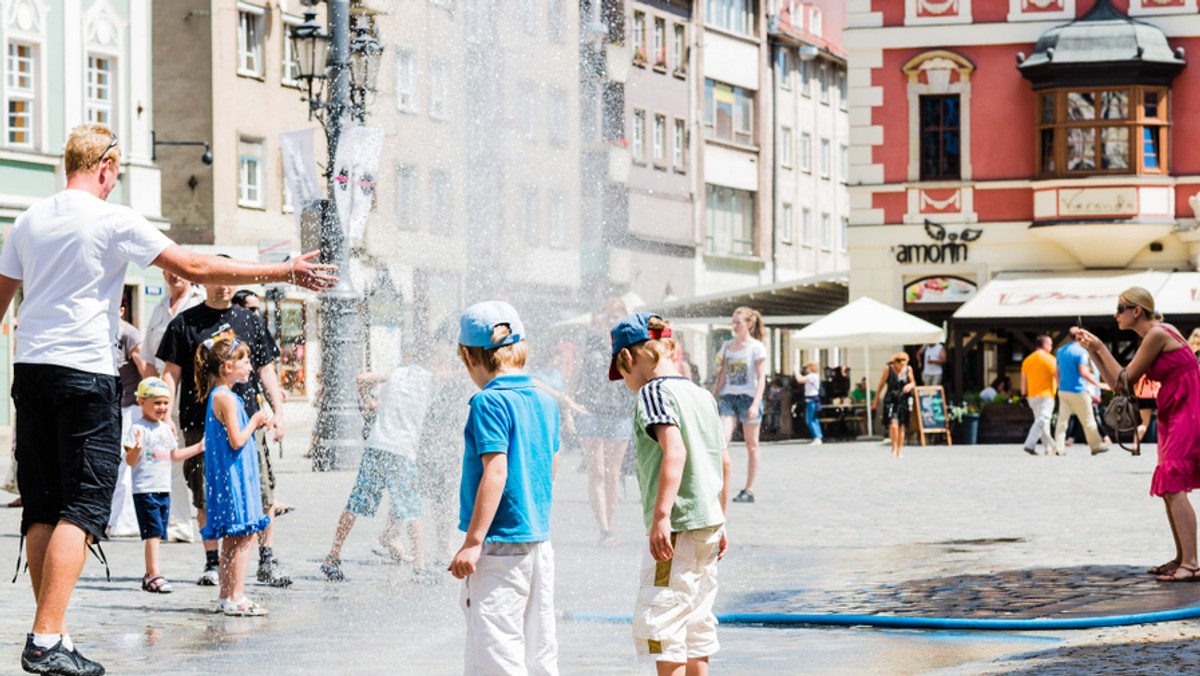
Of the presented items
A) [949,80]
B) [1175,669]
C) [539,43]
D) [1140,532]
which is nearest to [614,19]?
[949,80]

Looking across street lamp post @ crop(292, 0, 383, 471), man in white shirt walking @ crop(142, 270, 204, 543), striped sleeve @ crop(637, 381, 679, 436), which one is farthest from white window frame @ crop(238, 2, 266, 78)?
striped sleeve @ crop(637, 381, 679, 436)

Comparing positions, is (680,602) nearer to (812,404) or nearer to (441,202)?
(441,202)

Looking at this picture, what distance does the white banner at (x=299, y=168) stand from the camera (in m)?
25.8

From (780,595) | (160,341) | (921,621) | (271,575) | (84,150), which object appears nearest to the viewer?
(84,150)

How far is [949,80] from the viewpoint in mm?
39844

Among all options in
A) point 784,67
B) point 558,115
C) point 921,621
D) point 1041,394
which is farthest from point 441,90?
point 784,67

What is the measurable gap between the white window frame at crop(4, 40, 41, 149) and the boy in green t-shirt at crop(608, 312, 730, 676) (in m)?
31.4

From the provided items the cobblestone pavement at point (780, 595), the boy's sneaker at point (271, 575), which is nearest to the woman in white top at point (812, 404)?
the cobblestone pavement at point (780, 595)

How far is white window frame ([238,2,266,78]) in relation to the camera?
48.7 metres

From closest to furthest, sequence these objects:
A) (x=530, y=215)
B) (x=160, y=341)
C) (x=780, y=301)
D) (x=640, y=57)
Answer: (x=160, y=341) → (x=530, y=215) → (x=780, y=301) → (x=640, y=57)

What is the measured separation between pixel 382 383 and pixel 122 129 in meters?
29.2

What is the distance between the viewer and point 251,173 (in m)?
49.6

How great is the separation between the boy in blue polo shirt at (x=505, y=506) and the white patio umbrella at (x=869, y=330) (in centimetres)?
2914

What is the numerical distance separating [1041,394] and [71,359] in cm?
2439
